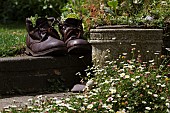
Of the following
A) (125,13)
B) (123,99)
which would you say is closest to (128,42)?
(125,13)

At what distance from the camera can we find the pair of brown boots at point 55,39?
4816 millimetres

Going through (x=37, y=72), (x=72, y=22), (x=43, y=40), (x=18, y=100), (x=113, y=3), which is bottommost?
(x=18, y=100)

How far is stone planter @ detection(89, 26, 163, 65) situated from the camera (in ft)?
15.1

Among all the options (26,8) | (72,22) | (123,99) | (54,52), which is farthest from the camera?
(26,8)

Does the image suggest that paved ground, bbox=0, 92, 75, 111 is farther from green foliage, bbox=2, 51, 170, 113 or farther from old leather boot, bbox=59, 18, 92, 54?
old leather boot, bbox=59, 18, 92, 54

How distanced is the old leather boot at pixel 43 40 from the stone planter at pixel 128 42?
36cm

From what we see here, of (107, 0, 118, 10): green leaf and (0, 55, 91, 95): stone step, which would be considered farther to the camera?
(107, 0, 118, 10): green leaf

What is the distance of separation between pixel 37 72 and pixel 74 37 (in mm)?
480

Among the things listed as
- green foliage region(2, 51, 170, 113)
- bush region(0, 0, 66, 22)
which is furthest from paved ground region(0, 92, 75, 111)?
bush region(0, 0, 66, 22)

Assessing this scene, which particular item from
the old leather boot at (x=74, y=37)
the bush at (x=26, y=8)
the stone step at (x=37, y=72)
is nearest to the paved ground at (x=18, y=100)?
the stone step at (x=37, y=72)

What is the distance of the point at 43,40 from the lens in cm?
494

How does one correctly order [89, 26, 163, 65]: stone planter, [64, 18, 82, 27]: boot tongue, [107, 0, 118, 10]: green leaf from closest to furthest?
[89, 26, 163, 65]: stone planter
[64, 18, 82, 27]: boot tongue
[107, 0, 118, 10]: green leaf

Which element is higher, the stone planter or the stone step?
the stone planter

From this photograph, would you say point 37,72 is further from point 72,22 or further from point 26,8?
point 26,8
